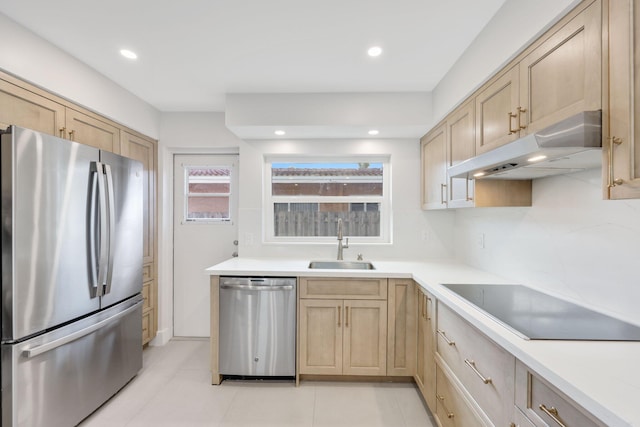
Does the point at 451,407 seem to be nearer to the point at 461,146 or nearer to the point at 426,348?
the point at 426,348

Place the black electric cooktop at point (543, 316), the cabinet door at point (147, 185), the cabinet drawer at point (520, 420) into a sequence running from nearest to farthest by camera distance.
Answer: the cabinet drawer at point (520, 420), the black electric cooktop at point (543, 316), the cabinet door at point (147, 185)

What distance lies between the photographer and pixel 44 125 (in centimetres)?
191

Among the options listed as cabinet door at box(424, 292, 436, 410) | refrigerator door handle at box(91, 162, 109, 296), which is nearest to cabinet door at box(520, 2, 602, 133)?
cabinet door at box(424, 292, 436, 410)

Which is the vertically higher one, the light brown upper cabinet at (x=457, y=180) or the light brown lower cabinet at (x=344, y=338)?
the light brown upper cabinet at (x=457, y=180)

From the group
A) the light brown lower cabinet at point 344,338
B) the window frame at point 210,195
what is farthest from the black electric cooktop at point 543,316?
the window frame at point 210,195

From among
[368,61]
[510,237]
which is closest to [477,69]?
[368,61]

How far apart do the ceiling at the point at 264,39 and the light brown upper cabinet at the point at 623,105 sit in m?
0.72

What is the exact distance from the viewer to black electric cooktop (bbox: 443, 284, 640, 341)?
112 centimetres

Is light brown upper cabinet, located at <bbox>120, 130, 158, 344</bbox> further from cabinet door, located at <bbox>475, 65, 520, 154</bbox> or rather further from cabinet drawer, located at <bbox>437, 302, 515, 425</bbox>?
cabinet door, located at <bbox>475, 65, 520, 154</bbox>

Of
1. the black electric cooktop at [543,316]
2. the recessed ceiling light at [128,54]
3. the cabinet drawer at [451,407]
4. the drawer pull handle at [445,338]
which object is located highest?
the recessed ceiling light at [128,54]

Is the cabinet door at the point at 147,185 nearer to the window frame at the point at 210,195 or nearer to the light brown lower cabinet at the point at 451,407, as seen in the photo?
the window frame at the point at 210,195

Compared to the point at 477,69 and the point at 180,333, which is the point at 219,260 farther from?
the point at 477,69

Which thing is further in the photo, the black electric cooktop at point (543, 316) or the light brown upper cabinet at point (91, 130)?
the light brown upper cabinet at point (91, 130)

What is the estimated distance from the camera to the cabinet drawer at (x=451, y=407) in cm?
138
